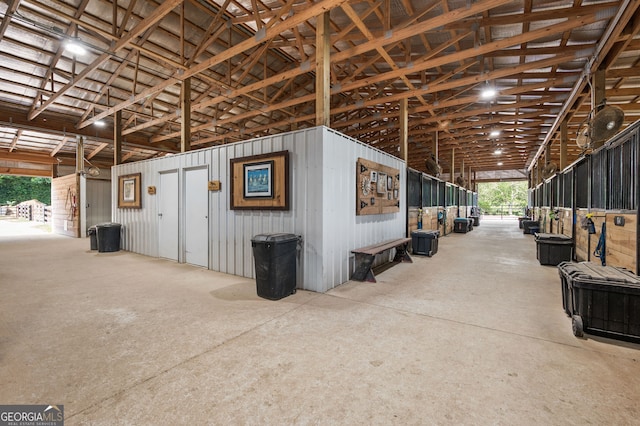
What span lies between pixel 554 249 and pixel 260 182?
648 centimetres

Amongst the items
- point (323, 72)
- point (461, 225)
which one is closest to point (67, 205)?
point (323, 72)

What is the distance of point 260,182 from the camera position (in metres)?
4.66

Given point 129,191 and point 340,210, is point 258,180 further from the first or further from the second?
point 129,191

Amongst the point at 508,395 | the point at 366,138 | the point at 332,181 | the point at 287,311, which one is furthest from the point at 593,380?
the point at 366,138

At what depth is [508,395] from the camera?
70.8 inches

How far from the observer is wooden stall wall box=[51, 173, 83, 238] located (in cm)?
1130

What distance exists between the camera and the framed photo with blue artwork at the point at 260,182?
14.4ft

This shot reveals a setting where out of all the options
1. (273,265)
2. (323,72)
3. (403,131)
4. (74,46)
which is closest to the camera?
(273,265)

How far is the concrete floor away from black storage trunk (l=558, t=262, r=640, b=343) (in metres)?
0.15

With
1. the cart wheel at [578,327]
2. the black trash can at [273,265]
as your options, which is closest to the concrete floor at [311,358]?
the cart wheel at [578,327]

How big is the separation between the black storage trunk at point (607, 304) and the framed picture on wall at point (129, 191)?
29.4 ft

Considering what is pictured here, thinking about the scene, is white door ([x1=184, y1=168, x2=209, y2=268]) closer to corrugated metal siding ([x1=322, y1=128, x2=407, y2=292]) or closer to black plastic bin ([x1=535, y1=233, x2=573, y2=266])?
corrugated metal siding ([x1=322, y1=128, x2=407, y2=292])

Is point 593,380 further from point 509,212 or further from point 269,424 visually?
point 509,212

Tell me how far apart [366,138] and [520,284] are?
1383cm
